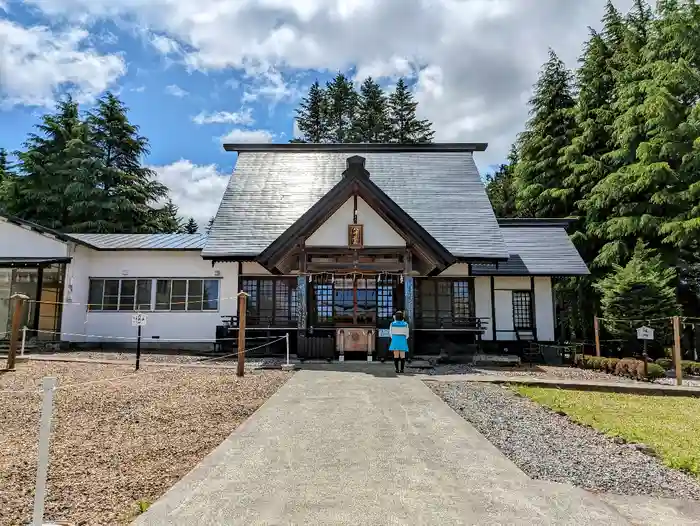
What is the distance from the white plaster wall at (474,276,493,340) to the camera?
17422mm

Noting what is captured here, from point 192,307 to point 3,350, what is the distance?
19.2 feet

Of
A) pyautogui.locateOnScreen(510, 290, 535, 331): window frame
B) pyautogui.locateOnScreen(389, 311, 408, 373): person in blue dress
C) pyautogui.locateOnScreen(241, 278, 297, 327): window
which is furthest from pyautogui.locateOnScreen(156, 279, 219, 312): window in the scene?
pyautogui.locateOnScreen(510, 290, 535, 331): window frame

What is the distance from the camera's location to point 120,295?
18.0 metres

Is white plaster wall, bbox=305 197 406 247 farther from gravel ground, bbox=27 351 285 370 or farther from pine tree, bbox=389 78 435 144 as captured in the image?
pine tree, bbox=389 78 435 144

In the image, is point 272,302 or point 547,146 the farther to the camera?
point 547,146

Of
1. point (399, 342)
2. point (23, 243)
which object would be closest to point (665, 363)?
point (399, 342)

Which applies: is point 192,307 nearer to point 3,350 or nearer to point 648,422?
point 3,350

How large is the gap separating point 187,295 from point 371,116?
28894 mm

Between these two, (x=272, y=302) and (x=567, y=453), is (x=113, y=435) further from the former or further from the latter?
(x=272, y=302)

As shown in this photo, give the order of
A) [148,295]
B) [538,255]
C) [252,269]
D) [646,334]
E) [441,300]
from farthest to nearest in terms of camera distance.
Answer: [538,255], [148,295], [252,269], [441,300], [646,334]

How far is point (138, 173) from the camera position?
109 feet

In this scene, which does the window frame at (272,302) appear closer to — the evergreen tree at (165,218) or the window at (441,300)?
the window at (441,300)

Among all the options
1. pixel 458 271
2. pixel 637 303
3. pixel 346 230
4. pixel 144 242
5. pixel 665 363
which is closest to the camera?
pixel 665 363

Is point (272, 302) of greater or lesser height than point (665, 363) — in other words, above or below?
above
